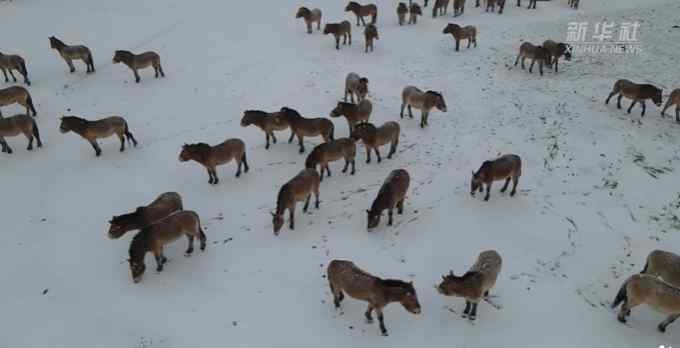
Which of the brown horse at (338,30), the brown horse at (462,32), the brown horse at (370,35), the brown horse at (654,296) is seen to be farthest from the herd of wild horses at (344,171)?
the brown horse at (338,30)

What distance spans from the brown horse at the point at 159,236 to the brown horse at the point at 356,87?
7.69 metres

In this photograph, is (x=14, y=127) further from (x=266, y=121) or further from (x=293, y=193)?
(x=293, y=193)

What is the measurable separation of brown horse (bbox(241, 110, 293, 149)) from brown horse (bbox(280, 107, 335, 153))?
0.18m

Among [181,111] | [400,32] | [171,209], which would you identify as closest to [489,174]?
[171,209]

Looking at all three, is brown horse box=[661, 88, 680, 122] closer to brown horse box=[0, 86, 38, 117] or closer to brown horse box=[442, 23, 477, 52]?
brown horse box=[442, 23, 477, 52]

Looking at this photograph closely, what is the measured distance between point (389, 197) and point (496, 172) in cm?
269

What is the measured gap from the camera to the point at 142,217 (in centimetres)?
1041

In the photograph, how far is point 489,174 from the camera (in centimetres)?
1142

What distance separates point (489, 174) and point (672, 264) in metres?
3.93

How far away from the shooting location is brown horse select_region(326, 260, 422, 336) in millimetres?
8281

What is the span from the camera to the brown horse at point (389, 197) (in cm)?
1063

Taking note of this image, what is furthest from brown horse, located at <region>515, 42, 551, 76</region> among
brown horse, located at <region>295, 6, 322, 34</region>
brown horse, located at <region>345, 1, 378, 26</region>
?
brown horse, located at <region>295, 6, 322, 34</region>

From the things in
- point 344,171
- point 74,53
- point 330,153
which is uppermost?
point 74,53

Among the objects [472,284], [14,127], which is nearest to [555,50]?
[472,284]
